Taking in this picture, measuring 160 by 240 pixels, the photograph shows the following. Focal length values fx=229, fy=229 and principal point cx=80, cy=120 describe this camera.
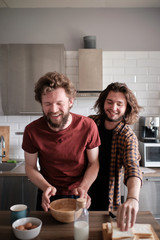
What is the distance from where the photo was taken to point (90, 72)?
2.88 metres

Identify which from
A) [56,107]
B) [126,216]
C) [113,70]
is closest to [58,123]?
[56,107]

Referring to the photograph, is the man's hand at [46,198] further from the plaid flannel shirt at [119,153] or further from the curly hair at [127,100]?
the curly hair at [127,100]

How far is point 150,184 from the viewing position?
8.68 feet

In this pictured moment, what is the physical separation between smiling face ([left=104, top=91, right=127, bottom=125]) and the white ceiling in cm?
187

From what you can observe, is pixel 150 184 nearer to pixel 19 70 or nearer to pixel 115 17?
pixel 19 70

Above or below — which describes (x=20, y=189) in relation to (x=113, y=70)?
below

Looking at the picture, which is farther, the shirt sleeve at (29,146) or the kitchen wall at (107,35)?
the kitchen wall at (107,35)

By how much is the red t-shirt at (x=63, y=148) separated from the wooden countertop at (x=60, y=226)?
253 mm

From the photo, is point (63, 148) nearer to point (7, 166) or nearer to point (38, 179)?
point (38, 179)

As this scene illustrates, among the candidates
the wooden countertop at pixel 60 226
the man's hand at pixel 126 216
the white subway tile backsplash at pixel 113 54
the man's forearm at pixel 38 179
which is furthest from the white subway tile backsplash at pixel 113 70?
the man's hand at pixel 126 216

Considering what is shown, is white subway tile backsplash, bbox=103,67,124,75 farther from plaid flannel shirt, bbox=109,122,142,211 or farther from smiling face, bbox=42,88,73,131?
smiling face, bbox=42,88,73,131

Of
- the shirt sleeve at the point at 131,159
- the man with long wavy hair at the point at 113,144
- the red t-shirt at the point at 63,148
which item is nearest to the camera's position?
the shirt sleeve at the point at 131,159

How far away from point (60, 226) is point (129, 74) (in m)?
2.47

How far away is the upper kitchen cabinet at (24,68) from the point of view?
2771 mm
